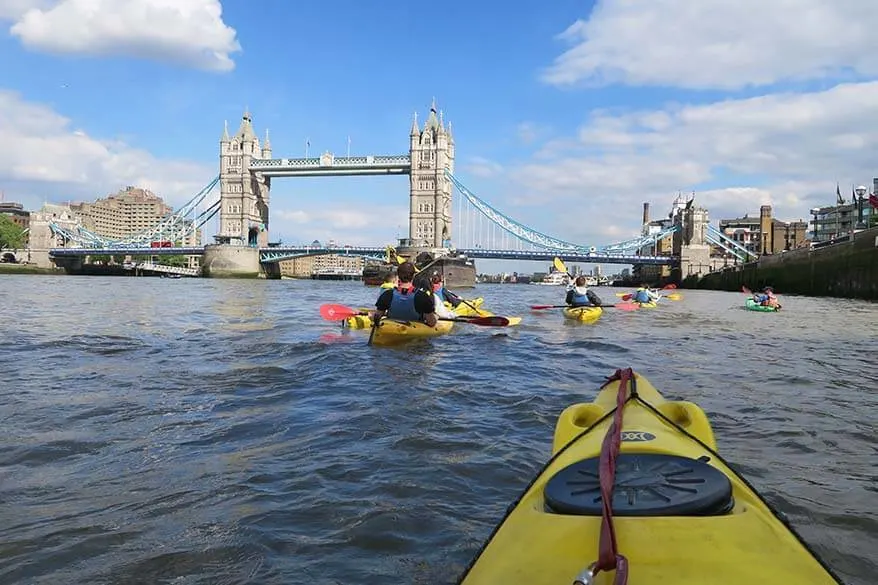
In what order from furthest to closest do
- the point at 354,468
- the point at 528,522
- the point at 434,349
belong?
the point at 434,349 → the point at 354,468 → the point at 528,522

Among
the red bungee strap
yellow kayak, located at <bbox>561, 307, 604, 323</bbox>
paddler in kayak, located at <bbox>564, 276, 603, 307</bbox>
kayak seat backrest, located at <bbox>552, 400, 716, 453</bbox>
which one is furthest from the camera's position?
paddler in kayak, located at <bbox>564, 276, 603, 307</bbox>

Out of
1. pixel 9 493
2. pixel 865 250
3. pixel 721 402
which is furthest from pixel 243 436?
pixel 865 250

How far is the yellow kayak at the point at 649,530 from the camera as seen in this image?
4.94 feet

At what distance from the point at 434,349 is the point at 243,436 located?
504 centimetres

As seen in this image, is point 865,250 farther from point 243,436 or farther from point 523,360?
point 243,436

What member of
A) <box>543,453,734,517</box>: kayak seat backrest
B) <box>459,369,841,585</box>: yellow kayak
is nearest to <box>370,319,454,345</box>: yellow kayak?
<box>459,369,841,585</box>: yellow kayak

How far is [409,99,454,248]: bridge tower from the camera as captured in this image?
315ft

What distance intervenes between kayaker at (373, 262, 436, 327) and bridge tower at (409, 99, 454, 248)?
83.9m

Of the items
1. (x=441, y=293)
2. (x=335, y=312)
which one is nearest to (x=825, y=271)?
(x=441, y=293)

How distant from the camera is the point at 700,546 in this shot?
158 cm

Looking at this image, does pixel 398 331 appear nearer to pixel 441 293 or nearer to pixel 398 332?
pixel 398 332

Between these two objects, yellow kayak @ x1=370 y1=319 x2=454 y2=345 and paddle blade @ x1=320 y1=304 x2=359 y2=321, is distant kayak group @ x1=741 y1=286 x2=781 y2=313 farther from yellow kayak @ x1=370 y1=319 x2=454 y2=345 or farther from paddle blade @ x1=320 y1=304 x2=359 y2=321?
yellow kayak @ x1=370 y1=319 x2=454 y2=345

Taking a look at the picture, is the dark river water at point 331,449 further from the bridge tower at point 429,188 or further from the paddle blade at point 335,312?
the bridge tower at point 429,188

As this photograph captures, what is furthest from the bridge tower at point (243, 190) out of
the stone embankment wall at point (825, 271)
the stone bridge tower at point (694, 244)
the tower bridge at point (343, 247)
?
the stone embankment wall at point (825, 271)
